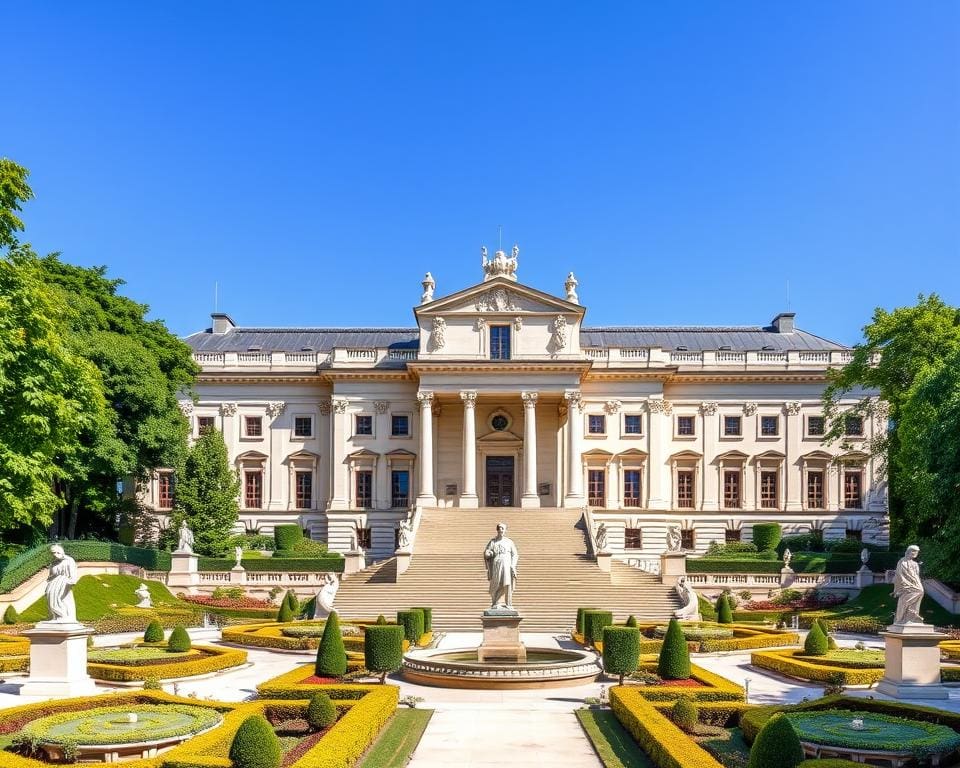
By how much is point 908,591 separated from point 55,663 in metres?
19.2

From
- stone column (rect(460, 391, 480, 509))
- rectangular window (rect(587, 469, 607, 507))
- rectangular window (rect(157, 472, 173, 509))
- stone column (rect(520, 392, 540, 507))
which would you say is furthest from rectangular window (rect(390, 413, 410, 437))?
rectangular window (rect(157, 472, 173, 509))

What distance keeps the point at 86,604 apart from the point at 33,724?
24.6 m

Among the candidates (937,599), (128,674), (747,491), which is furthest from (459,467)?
(128,674)

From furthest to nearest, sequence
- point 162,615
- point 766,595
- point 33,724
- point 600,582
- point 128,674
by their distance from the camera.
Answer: point 766,595 → point 600,582 → point 162,615 → point 128,674 → point 33,724

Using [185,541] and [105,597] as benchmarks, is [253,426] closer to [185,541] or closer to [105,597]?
[185,541]

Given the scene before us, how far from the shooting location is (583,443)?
58.8 metres

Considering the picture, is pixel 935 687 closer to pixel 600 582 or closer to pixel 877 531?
pixel 600 582

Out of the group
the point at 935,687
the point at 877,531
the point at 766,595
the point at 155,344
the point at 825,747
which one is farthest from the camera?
the point at 877,531

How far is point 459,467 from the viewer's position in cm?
5800

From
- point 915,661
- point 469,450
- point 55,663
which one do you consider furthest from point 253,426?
point 915,661

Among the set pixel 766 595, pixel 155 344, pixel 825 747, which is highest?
pixel 155 344

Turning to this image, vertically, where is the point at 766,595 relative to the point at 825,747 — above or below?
below

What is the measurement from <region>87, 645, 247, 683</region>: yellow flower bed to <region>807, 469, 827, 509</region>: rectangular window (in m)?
43.5

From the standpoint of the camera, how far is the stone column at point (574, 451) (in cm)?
5397
